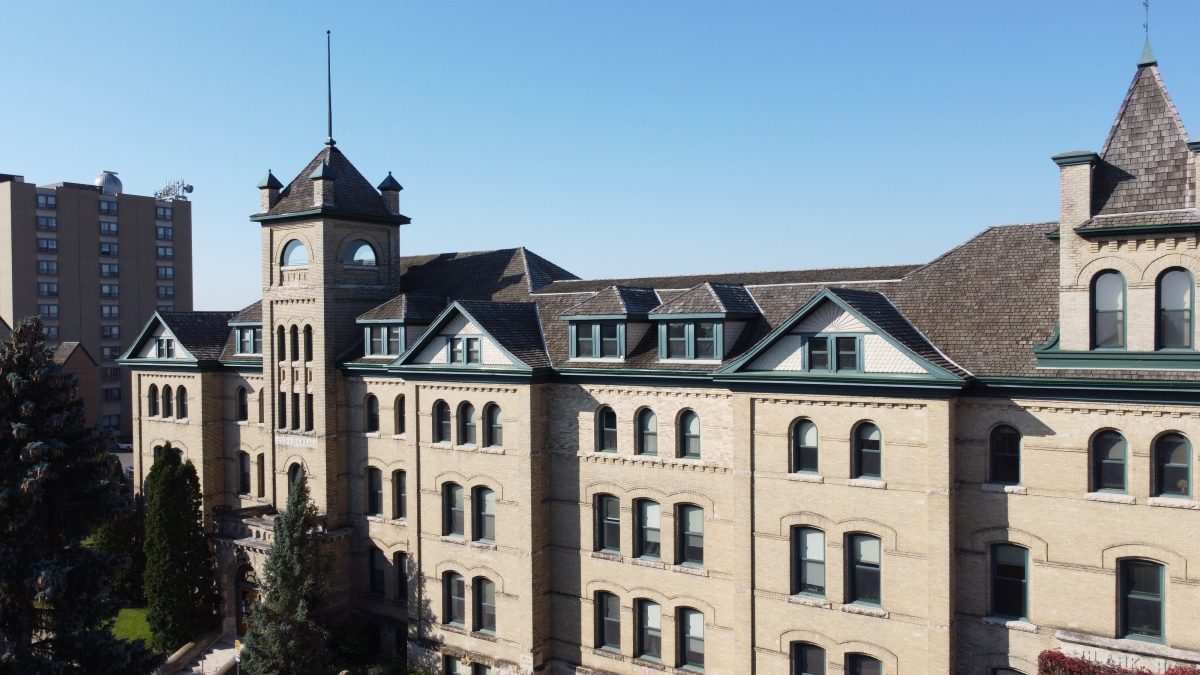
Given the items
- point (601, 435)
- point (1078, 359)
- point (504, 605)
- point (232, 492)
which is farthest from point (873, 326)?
point (232, 492)

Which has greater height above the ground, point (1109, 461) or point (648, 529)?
point (1109, 461)

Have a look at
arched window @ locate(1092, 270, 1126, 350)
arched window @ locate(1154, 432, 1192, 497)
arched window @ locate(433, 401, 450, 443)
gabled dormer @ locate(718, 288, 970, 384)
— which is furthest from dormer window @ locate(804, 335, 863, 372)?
arched window @ locate(433, 401, 450, 443)

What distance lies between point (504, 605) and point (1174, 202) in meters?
22.7

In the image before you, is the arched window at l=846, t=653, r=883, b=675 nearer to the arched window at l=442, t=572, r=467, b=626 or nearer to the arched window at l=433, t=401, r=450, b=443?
the arched window at l=442, t=572, r=467, b=626

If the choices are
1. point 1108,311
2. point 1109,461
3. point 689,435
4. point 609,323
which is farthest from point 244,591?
point 1108,311

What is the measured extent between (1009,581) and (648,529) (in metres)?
10.5

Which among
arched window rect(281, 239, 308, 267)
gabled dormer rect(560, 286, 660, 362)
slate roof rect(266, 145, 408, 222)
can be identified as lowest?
gabled dormer rect(560, 286, 660, 362)

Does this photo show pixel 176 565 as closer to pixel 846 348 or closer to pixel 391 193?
pixel 391 193

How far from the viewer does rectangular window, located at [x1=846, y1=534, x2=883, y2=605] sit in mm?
24297

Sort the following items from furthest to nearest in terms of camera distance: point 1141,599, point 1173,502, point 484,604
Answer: point 484,604 → point 1141,599 → point 1173,502

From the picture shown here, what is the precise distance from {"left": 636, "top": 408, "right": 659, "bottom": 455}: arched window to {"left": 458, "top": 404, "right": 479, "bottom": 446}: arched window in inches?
248

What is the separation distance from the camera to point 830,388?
2428 centimetres

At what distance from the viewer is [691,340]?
91.4ft

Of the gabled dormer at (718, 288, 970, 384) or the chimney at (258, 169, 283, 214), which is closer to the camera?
the gabled dormer at (718, 288, 970, 384)
